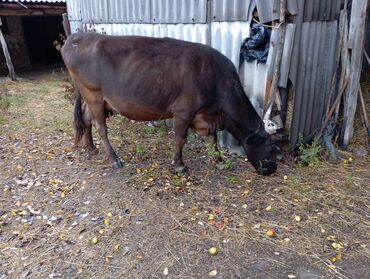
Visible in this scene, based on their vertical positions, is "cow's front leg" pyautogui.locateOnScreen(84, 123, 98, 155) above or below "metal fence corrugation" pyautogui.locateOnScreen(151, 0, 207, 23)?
below

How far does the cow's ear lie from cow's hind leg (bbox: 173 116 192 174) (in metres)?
0.79

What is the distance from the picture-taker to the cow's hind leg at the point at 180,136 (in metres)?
4.26

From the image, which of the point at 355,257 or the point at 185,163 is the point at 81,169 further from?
the point at 355,257

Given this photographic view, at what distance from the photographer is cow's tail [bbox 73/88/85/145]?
16.3 feet

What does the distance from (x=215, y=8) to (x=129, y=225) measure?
10.5 ft

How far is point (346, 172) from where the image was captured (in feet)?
14.5

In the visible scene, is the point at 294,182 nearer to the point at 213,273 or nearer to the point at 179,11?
the point at 213,273

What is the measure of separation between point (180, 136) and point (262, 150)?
105 centimetres

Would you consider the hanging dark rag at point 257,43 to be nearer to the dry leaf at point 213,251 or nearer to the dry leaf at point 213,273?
the dry leaf at point 213,251

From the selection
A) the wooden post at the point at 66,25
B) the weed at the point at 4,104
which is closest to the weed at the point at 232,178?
the weed at the point at 4,104

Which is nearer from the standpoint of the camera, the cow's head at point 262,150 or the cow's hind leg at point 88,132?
the cow's head at point 262,150

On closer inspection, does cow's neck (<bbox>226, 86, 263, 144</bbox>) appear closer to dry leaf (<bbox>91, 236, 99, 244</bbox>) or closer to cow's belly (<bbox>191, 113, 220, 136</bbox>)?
cow's belly (<bbox>191, 113, 220, 136</bbox>)

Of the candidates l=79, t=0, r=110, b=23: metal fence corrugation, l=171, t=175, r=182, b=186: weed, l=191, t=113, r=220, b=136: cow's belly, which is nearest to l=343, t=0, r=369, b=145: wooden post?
l=191, t=113, r=220, b=136: cow's belly

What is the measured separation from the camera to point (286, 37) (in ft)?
13.6
